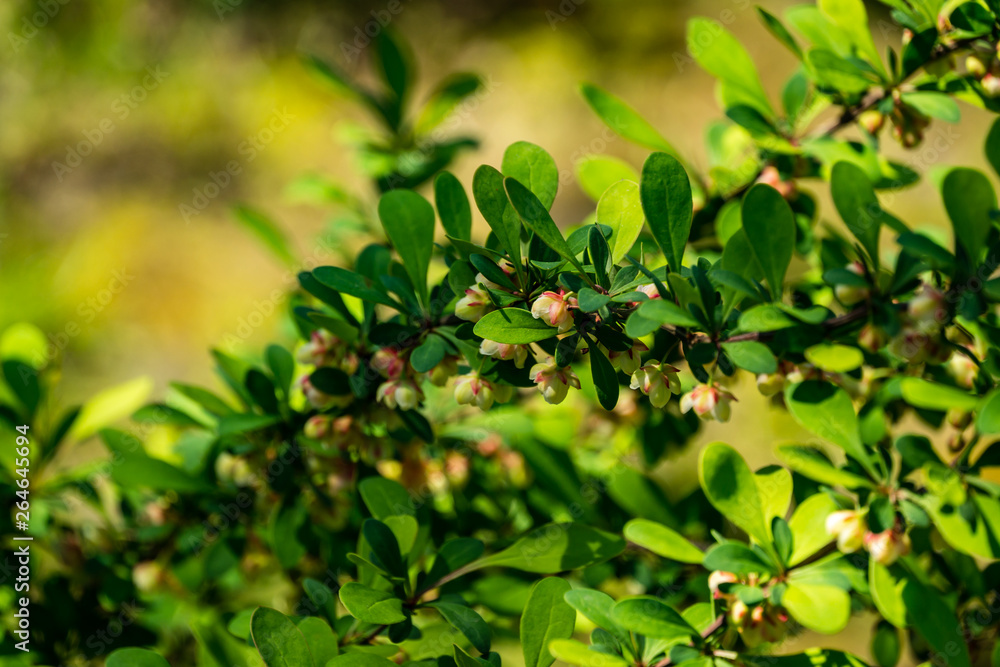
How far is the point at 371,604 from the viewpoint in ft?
2.16

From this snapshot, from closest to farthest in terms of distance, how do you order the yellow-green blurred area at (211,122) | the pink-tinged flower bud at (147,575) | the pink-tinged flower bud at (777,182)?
1. the pink-tinged flower bud at (777,182)
2. the pink-tinged flower bud at (147,575)
3. the yellow-green blurred area at (211,122)

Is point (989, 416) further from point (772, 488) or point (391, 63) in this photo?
point (391, 63)

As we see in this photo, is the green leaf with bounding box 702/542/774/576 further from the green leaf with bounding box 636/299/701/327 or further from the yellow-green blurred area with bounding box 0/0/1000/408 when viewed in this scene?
the yellow-green blurred area with bounding box 0/0/1000/408

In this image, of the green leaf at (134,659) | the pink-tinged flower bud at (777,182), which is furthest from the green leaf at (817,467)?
the green leaf at (134,659)

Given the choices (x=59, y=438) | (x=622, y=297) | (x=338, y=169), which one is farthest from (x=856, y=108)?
(x=338, y=169)

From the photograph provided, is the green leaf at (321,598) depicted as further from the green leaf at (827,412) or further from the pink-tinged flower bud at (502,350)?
the green leaf at (827,412)

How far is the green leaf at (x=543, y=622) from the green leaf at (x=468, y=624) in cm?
3

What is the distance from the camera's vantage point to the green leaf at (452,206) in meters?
0.71

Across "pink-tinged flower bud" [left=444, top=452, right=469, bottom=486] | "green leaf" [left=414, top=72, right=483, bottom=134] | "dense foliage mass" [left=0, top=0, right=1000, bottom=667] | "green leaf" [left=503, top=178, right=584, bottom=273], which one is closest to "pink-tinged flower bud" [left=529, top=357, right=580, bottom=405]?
"dense foliage mass" [left=0, top=0, right=1000, bottom=667]

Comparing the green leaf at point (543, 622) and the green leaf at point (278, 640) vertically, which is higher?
the green leaf at point (278, 640)

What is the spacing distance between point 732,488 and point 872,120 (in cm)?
45

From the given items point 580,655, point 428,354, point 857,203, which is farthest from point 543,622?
point 857,203

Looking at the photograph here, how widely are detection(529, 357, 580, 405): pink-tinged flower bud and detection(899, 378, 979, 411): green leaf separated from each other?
0.28 meters

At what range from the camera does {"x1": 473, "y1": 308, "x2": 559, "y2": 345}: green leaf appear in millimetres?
617
